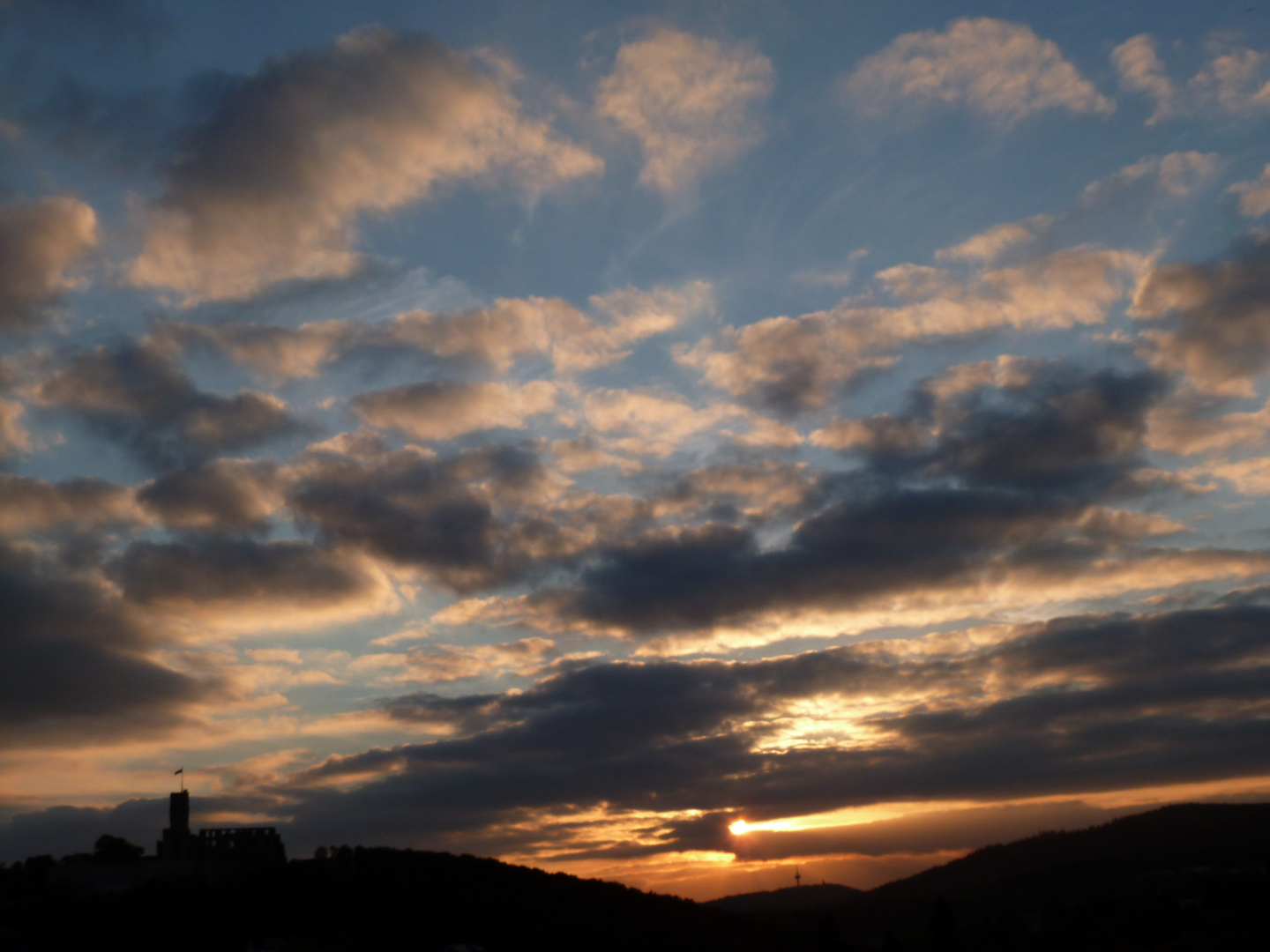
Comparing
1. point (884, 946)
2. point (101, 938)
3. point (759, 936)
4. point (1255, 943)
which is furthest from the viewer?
point (759, 936)

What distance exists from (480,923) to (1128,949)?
12702cm

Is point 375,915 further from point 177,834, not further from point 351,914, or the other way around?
point 177,834

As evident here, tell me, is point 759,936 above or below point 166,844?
below

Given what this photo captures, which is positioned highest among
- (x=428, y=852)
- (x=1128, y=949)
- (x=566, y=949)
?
(x=428, y=852)

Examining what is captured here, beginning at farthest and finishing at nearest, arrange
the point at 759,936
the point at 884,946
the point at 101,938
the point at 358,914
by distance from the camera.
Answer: the point at 759,936 → the point at 884,946 → the point at 358,914 → the point at 101,938

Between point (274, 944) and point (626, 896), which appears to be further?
point (626, 896)

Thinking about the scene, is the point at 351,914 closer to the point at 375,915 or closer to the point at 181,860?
the point at 375,915

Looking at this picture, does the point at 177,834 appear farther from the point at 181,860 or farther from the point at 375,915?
the point at 375,915

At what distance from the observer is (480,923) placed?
488ft

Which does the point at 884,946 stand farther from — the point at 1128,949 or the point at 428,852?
the point at 428,852

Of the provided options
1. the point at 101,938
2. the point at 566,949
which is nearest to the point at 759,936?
the point at 566,949

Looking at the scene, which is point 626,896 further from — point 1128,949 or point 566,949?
point 1128,949

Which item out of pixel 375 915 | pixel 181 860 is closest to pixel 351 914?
pixel 375 915

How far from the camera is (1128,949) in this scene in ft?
634
